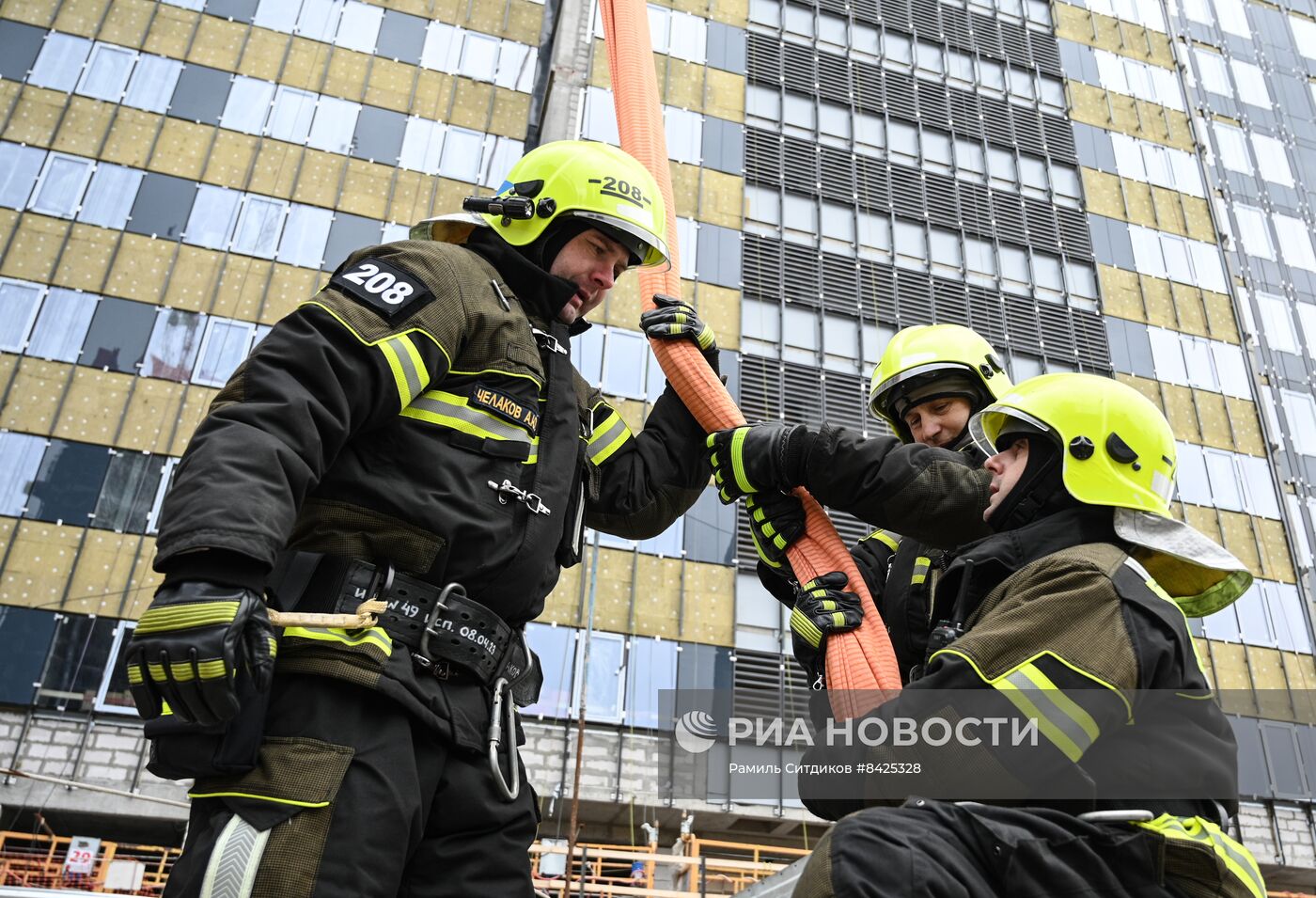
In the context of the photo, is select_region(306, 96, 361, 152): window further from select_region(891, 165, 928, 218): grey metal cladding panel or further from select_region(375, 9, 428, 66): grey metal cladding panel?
select_region(891, 165, 928, 218): grey metal cladding panel

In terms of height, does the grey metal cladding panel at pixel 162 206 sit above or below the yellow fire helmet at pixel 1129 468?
above

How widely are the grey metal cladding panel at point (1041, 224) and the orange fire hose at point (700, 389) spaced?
22.8 meters

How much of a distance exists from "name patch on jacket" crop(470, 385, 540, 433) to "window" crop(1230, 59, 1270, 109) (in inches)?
1333

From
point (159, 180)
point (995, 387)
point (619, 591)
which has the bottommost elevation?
point (995, 387)

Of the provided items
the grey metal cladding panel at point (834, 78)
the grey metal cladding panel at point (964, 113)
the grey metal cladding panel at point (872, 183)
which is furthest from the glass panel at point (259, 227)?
the grey metal cladding panel at point (964, 113)

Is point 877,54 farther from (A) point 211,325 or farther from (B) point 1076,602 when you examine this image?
(B) point 1076,602

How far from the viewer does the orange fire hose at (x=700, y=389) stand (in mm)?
3045

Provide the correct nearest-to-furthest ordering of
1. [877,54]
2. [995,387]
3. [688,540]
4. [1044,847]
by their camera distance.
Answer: [1044,847], [995,387], [688,540], [877,54]

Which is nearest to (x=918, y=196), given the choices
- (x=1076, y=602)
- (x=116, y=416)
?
(x=116, y=416)

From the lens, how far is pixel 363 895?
2033mm

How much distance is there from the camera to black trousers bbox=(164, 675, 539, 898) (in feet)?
6.49

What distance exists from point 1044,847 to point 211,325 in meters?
20.0

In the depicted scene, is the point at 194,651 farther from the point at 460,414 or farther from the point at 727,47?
the point at 727,47

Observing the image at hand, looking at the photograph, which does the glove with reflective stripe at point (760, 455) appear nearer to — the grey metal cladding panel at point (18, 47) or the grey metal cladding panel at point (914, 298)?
the grey metal cladding panel at point (914, 298)
